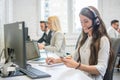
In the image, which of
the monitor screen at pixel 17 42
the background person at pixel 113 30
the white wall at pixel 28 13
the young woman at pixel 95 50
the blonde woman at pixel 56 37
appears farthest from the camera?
the white wall at pixel 28 13

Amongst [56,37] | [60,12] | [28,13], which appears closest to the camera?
[56,37]

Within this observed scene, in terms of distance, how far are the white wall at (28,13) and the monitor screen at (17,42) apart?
400cm

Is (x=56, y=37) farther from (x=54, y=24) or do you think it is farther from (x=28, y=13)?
(x=28, y=13)

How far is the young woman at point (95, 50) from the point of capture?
1.65m

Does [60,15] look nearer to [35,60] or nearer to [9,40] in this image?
[35,60]

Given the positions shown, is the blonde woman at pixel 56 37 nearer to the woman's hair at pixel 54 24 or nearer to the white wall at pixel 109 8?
the woman's hair at pixel 54 24

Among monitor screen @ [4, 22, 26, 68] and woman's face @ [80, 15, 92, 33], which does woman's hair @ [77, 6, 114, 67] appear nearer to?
woman's face @ [80, 15, 92, 33]

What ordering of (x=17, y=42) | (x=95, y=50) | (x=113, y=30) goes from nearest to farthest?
(x=17, y=42)
(x=95, y=50)
(x=113, y=30)

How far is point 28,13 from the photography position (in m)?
5.79

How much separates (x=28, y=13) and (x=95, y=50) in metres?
4.30

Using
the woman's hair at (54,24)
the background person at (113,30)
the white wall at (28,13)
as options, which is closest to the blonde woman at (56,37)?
the woman's hair at (54,24)

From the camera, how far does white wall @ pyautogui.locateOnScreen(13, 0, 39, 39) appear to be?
225 inches

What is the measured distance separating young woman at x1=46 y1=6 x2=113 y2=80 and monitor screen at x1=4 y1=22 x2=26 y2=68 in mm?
339

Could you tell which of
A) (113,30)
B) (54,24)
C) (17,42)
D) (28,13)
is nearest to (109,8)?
(113,30)
